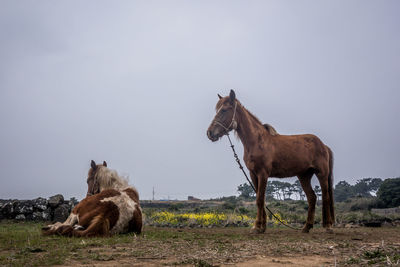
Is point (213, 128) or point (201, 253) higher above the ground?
point (213, 128)

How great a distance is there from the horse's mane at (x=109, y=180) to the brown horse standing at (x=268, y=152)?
2.40m

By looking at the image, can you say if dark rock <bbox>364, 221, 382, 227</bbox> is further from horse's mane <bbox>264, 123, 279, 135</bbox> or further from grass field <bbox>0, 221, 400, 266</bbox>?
Result: grass field <bbox>0, 221, 400, 266</bbox>

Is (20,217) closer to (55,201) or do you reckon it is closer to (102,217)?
(55,201)

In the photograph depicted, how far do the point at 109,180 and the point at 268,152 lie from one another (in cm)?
384

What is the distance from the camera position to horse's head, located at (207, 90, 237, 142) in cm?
757

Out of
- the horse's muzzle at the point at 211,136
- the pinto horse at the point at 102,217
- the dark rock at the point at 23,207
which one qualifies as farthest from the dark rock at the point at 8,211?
the horse's muzzle at the point at 211,136

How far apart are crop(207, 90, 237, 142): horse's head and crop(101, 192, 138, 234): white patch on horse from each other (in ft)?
7.92

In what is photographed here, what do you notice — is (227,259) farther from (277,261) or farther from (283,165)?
(283,165)

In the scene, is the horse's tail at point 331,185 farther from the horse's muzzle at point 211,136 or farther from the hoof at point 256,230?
the horse's muzzle at point 211,136

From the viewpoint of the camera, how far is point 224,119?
7.64 metres

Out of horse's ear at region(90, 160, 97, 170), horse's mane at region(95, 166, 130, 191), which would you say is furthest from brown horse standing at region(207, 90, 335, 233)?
horse's ear at region(90, 160, 97, 170)

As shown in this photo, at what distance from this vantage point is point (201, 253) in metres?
4.26

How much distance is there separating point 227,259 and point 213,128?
4.08m

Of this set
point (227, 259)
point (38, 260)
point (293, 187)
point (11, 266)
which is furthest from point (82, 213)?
point (293, 187)
